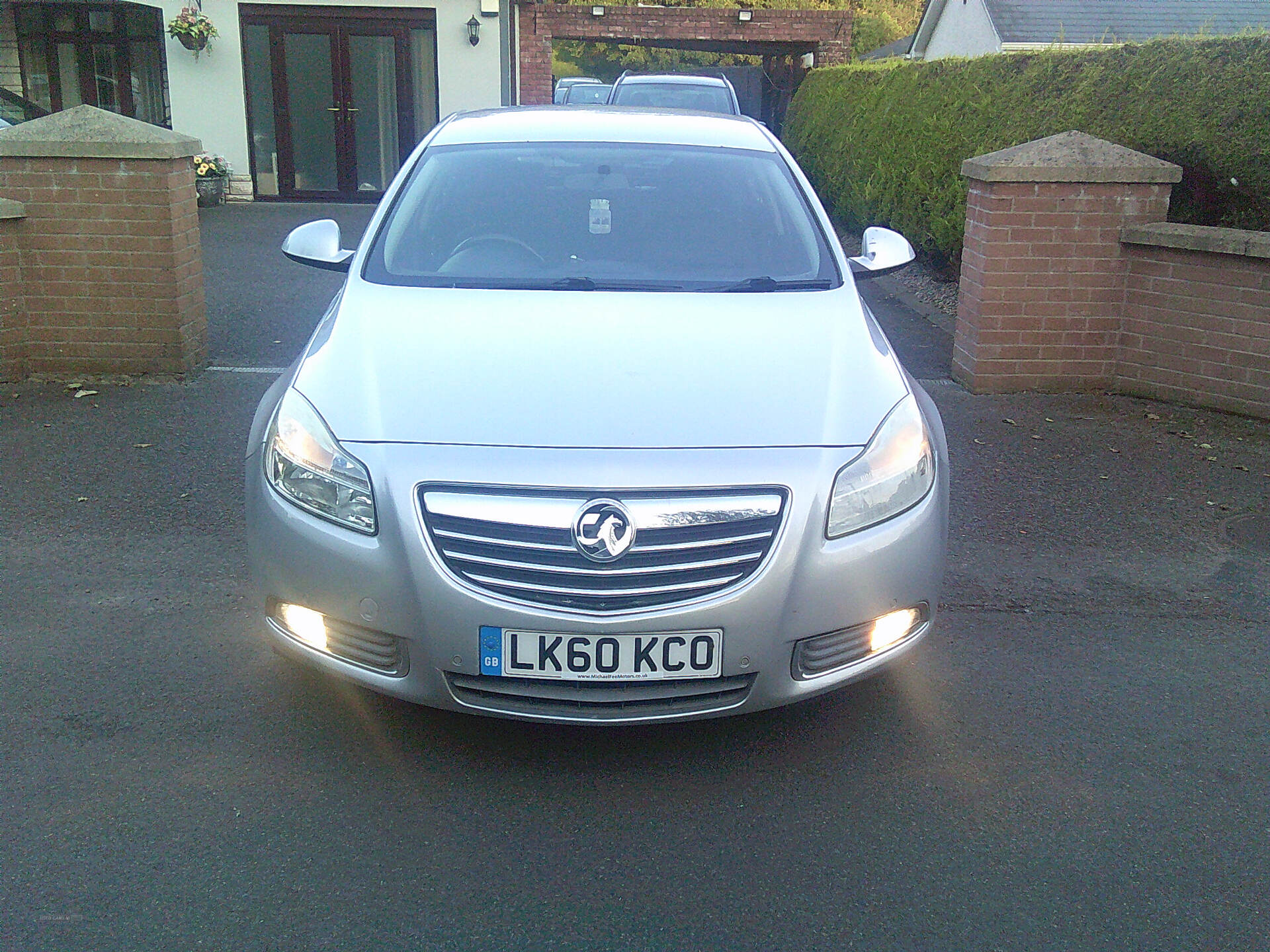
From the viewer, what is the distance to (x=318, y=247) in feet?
15.4

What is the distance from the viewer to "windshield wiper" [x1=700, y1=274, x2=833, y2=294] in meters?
4.09

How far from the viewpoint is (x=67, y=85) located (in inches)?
786

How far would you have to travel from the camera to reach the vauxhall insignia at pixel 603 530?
2908 mm

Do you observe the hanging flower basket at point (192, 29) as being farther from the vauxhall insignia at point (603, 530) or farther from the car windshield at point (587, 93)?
the vauxhall insignia at point (603, 530)

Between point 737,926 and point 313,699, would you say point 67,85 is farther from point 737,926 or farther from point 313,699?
point 737,926

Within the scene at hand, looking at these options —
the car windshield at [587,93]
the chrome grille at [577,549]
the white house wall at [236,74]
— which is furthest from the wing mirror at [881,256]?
the car windshield at [587,93]

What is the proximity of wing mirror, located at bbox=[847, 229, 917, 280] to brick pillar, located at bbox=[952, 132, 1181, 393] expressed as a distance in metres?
2.35

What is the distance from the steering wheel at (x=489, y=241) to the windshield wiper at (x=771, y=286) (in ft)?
2.15

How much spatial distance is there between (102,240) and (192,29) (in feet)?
40.1

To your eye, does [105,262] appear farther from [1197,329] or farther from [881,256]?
[1197,329]

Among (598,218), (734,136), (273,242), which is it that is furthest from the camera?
(273,242)

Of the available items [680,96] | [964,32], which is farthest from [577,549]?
[964,32]

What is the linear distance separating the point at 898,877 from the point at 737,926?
0.42 metres

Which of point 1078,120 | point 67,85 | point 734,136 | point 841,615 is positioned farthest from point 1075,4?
point 841,615
